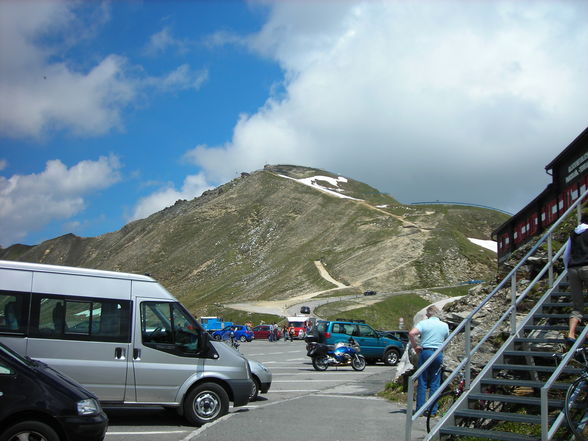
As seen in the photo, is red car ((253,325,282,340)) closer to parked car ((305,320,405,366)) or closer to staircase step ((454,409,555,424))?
parked car ((305,320,405,366))

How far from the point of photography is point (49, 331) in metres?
9.50

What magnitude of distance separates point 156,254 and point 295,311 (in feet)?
282

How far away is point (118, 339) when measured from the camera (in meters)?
9.87

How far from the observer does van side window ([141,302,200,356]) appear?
33.1 ft

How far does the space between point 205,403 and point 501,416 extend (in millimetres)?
5176

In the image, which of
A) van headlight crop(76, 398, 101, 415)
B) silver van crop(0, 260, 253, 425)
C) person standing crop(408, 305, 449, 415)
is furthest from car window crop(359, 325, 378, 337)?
van headlight crop(76, 398, 101, 415)

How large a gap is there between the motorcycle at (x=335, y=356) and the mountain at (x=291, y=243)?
5646 centimetres

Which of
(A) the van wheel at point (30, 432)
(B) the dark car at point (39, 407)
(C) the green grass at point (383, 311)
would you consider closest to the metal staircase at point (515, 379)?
(B) the dark car at point (39, 407)

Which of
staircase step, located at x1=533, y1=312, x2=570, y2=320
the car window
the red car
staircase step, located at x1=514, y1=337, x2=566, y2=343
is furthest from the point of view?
the red car

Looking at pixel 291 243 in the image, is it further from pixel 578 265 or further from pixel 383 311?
pixel 578 265

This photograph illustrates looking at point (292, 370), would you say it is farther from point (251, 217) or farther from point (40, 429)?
point (251, 217)

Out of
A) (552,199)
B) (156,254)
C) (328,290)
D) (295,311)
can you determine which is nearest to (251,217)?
(156,254)

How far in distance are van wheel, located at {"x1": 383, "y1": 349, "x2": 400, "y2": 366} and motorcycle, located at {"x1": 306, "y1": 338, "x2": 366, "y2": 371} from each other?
12.3 feet

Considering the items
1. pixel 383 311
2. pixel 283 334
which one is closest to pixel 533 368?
pixel 283 334
